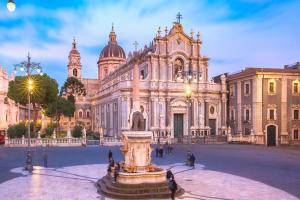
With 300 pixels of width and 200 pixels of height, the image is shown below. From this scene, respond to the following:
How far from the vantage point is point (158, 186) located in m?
16.1

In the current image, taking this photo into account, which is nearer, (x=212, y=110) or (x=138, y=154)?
(x=138, y=154)

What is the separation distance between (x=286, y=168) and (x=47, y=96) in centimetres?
3818

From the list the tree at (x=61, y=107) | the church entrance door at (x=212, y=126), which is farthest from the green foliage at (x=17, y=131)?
the church entrance door at (x=212, y=126)

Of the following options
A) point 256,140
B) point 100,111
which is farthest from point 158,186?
point 100,111

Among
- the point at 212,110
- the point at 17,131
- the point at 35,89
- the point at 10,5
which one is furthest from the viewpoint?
the point at 212,110

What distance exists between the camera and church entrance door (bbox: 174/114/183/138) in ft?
168

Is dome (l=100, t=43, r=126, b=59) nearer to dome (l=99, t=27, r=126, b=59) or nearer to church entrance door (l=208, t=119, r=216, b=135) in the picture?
dome (l=99, t=27, r=126, b=59)

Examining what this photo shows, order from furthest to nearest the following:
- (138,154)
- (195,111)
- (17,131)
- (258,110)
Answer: (195,111) → (17,131) → (258,110) → (138,154)

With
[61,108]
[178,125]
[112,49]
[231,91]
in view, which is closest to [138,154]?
[178,125]

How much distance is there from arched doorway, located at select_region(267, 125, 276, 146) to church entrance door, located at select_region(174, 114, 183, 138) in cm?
1210

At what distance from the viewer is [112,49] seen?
9131cm

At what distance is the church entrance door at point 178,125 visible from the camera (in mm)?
51281

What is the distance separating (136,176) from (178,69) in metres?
37.7

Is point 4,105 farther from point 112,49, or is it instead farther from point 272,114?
point 272,114
